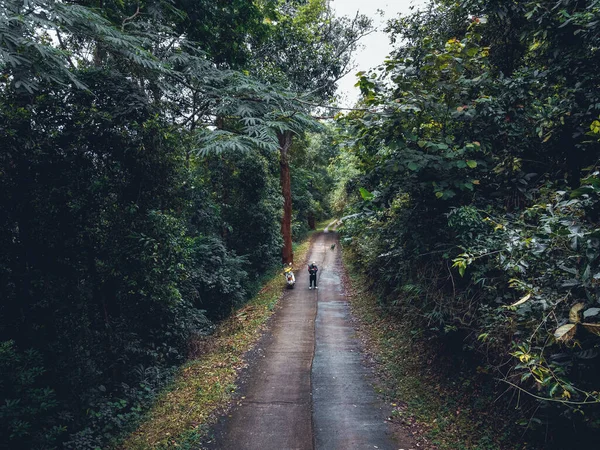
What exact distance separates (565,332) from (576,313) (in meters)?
0.26

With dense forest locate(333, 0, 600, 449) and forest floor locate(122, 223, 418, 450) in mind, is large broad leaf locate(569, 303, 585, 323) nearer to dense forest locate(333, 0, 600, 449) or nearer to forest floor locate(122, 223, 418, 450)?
dense forest locate(333, 0, 600, 449)

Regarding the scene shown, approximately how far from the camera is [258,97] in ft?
25.9

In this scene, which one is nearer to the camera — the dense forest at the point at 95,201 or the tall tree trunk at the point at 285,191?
the dense forest at the point at 95,201

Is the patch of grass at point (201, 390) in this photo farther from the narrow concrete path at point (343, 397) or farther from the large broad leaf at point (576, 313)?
the large broad leaf at point (576, 313)

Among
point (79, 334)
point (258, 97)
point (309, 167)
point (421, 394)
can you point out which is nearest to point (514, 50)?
point (258, 97)

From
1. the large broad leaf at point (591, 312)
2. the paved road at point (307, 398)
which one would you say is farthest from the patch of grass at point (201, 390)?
the large broad leaf at point (591, 312)

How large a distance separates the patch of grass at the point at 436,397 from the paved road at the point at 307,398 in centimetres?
47

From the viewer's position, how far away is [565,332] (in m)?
3.28

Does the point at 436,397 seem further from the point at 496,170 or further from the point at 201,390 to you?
the point at 201,390

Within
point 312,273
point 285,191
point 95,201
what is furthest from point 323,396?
point 285,191

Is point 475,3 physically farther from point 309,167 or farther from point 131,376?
point 309,167

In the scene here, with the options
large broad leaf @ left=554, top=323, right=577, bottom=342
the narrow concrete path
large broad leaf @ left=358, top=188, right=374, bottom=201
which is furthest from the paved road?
large broad leaf @ left=358, top=188, right=374, bottom=201

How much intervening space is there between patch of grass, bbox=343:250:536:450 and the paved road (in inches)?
18.4

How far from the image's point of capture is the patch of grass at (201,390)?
255 inches
